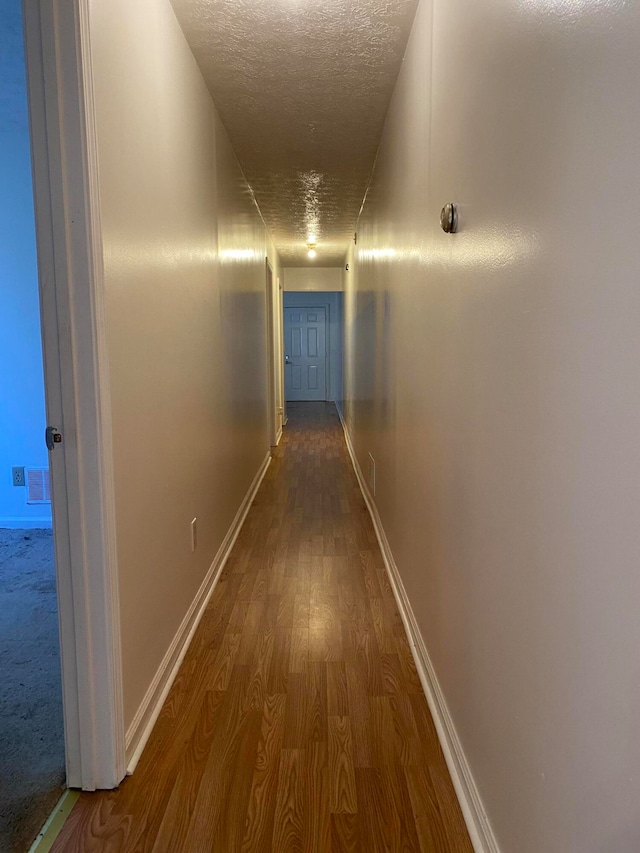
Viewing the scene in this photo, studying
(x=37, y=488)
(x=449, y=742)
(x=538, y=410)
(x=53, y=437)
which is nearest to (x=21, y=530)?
(x=37, y=488)

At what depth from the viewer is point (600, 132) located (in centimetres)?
69

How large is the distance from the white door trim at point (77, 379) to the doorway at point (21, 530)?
15 cm

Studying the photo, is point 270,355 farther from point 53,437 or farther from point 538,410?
point 538,410

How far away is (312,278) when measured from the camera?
26.2 feet

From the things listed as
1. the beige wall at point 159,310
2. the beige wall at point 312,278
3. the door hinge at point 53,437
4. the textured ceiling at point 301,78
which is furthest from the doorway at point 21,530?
the beige wall at point 312,278

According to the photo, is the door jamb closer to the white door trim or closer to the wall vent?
the wall vent

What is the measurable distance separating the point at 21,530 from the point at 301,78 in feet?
9.47

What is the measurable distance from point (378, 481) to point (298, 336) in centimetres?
824

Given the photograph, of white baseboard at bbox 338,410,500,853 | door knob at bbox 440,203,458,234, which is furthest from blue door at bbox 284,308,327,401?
door knob at bbox 440,203,458,234

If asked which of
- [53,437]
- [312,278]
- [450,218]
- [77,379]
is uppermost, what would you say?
[312,278]

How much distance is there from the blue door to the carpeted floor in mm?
Result: 8861

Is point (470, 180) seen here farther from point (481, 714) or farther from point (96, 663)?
point (96, 663)

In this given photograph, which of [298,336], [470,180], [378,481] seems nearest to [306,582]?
[378,481]

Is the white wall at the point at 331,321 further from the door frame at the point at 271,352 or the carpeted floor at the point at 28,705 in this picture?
the carpeted floor at the point at 28,705
